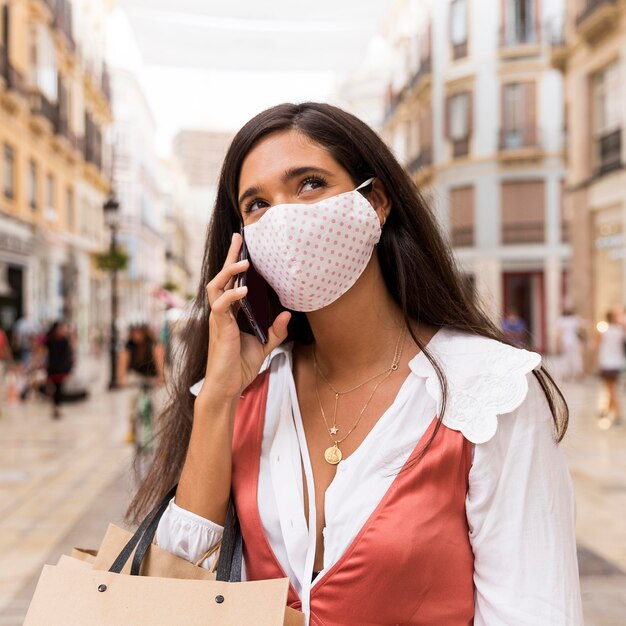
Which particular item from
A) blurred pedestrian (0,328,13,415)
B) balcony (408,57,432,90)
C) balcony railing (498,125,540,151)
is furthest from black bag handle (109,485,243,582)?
balcony (408,57,432,90)

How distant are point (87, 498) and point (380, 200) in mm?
4700

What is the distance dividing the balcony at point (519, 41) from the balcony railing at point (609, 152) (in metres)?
10.8

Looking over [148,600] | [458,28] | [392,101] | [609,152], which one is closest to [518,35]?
[458,28]

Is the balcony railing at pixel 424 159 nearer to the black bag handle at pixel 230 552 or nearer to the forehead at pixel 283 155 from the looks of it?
the forehead at pixel 283 155

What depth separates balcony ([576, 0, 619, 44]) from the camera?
14.2 meters

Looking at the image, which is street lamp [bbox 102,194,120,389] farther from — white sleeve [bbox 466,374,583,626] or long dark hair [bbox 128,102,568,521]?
white sleeve [bbox 466,374,583,626]

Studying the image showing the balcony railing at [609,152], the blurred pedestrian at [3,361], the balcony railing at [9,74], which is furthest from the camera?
the balcony railing at [9,74]

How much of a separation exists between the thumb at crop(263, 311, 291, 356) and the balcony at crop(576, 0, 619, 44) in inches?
589

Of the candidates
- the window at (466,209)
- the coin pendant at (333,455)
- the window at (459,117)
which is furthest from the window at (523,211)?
the coin pendant at (333,455)

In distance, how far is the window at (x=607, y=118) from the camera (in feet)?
48.8

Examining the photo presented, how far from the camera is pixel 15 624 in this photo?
3.31 meters

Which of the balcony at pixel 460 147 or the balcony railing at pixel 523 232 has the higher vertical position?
the balcony at pixel 460 147

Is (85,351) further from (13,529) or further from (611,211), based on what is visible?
(13,529)

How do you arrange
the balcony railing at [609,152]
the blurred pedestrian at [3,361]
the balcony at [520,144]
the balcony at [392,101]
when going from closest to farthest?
→ the blurred pedestrian at [3,361], the balcony railing at [609,152], the balcony at [520,144], the balcony at [392,101]
